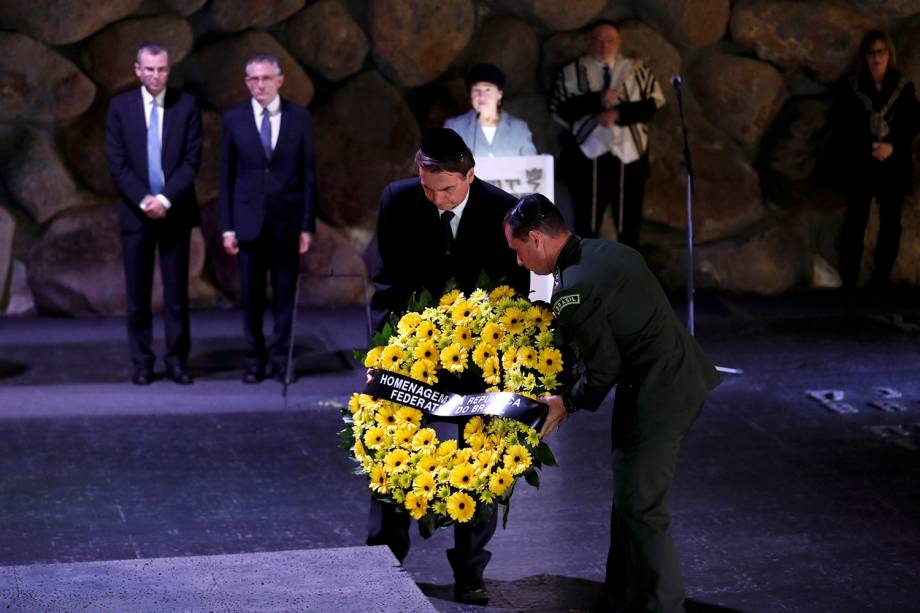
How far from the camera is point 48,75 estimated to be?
937cm

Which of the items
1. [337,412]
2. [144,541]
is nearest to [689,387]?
[144,541]

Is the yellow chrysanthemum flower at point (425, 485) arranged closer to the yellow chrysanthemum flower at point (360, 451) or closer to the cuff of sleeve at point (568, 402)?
the yellow chrysanthemum flower at point (360, 451)

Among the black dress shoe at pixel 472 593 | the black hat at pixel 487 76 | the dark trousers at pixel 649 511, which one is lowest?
the black dress shoe at pixel 472 593

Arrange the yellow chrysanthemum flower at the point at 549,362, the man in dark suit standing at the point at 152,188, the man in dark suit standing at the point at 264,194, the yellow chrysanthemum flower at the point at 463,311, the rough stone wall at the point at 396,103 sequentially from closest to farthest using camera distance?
the yellow chrysanthemum flower at the point at 549,362
the yellow chrysanthemum flower at the point at 463,311
the man in dark suit standing at the point at 152,188
the man in dark suit standing at the point at 264,194
the rough stone wall at the point at 396,103

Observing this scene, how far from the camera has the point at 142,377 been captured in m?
8.02

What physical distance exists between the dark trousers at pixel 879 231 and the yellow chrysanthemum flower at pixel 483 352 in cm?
635

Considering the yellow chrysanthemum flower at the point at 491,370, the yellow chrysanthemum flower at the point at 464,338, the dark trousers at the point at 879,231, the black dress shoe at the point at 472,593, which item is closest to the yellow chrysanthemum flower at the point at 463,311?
the yellow chrysanthemum flower at the point at 464,338

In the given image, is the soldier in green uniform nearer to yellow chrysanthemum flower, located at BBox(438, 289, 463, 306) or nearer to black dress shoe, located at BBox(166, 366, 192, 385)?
yellow chrysanthemum flower, located at BBox(438, 289, 463, 306)

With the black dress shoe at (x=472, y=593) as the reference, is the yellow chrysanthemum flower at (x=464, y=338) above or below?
above

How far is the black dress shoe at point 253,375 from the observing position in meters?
8.09

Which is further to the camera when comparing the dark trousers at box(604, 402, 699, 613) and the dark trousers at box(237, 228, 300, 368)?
the dark trousers at box(237, 228, 300, 368)

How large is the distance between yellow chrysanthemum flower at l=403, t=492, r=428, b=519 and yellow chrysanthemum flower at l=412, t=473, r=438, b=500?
11 mm

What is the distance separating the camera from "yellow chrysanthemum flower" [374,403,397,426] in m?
4.60

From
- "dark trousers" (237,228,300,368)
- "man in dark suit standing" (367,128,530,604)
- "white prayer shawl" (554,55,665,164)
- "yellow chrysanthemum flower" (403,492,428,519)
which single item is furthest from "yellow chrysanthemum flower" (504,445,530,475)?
"white prayer shawl" (554,55,665,164)
